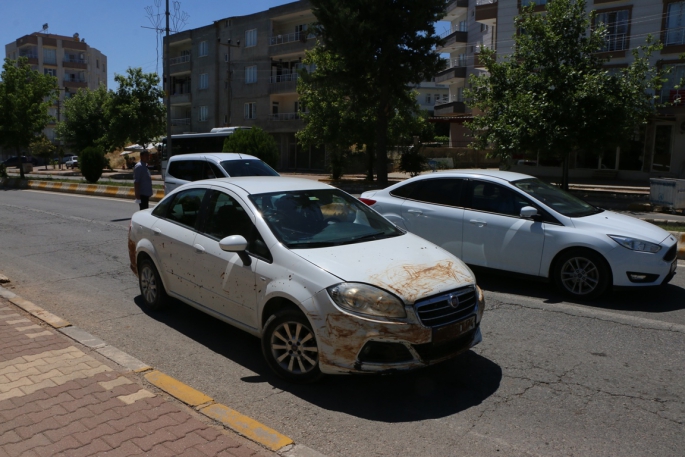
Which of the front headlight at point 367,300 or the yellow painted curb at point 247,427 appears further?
the front headlight at point 367,300

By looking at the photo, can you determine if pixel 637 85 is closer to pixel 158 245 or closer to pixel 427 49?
pixel 427 49

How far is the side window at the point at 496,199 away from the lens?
768cm

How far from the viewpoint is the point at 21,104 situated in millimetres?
32562

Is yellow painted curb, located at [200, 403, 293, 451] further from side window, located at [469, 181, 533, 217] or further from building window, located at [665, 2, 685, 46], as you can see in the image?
building window, located at [665, 2, 685, 46]

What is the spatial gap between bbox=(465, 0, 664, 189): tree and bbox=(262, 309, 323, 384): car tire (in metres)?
17.8

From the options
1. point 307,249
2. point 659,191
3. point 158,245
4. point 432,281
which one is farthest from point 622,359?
point 659,191

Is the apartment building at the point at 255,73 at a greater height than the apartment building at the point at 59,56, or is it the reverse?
the apartment building at the point at 59,56

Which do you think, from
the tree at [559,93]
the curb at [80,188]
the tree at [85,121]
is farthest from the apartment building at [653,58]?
the tree at [85,121]

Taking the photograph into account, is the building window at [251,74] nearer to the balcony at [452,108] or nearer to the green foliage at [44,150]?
the balcony at [452,108]

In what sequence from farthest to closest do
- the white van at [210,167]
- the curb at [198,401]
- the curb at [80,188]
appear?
the curb at [80,188] → the white van at [210,167] → the curb at [198,401]

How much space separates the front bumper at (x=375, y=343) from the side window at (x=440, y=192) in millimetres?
3949

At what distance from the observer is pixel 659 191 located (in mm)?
18906

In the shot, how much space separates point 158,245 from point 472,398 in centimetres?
367

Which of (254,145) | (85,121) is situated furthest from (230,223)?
(85,121)
